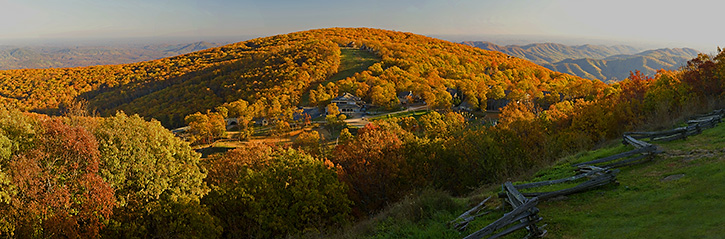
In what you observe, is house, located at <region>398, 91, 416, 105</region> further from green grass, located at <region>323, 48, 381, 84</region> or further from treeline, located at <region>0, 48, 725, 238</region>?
treeline, located at <region>0, 48, 725, 238</region>

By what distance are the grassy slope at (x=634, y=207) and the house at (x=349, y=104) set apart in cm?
7663

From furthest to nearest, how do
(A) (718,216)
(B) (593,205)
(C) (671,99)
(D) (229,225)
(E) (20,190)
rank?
(C) (671,99) < (D) (229,225) < (E) (20,190) < (B) (593,205) < (A) (718,216)

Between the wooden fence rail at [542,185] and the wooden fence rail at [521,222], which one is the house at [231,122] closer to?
the wooden fence rail at [542,185]

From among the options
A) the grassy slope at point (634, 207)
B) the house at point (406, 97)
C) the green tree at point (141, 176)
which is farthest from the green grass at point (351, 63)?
the grassy slope at point (634, 207)

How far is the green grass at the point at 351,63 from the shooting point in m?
129

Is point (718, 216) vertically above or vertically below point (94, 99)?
above

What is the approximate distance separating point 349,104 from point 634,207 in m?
84.6

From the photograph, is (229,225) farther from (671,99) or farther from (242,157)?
(671,99)

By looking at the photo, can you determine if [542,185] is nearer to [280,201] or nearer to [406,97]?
[280,201]

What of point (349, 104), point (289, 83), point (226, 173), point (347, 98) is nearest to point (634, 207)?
point (226, 173)

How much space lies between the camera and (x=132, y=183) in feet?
56.3

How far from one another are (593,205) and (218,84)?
533 feet

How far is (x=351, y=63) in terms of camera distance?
149500 mm

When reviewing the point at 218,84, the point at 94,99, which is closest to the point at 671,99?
the point at 218,84
